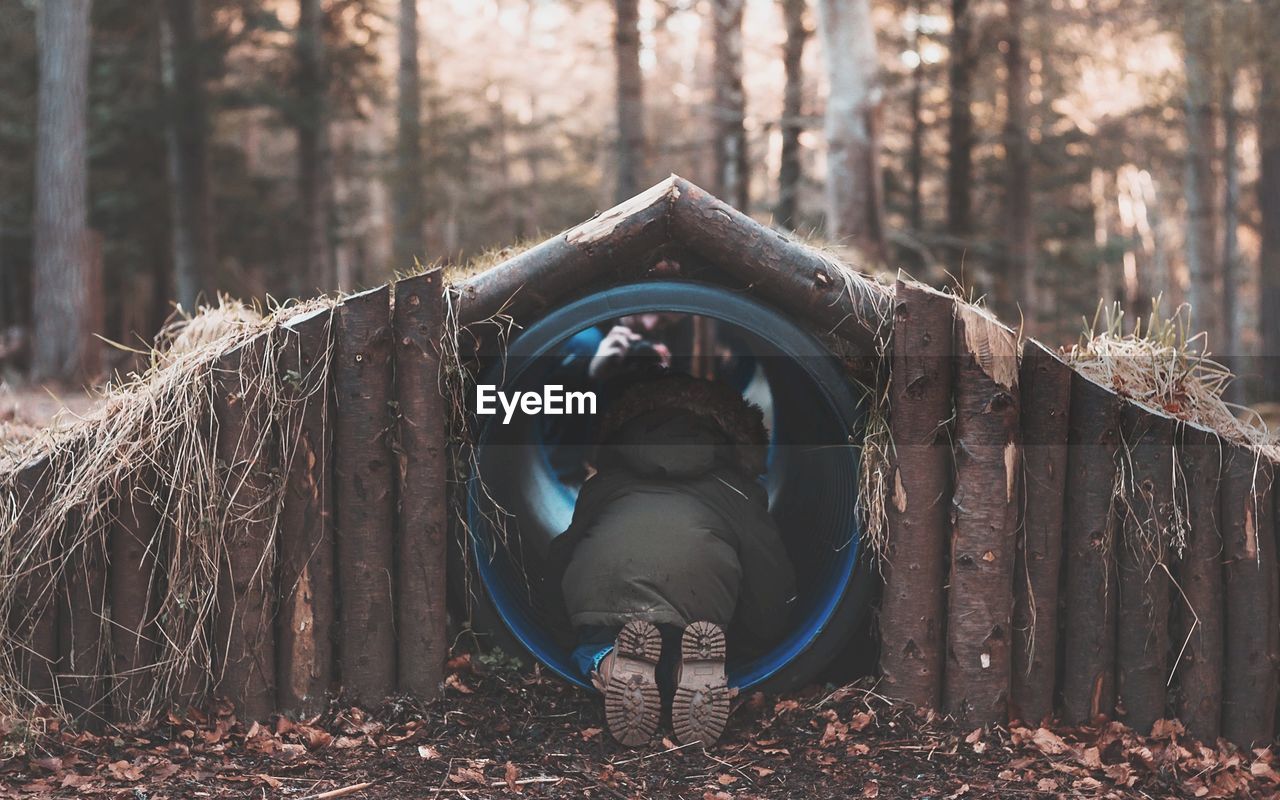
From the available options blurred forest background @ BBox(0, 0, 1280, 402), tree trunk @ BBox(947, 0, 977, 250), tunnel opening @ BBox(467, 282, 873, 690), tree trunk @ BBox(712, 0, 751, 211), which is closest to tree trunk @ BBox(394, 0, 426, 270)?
blurred forest background @ BBox(0, 0, 1280, 402)

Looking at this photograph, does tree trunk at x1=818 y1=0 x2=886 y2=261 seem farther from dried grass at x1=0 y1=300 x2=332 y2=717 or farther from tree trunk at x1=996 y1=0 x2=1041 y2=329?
dried grass at x1=0 y1=300 x2=332 y2=717

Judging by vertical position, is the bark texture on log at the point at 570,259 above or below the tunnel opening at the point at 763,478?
above

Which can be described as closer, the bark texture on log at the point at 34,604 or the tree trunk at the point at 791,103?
the bark texture on log at the point at 34,604

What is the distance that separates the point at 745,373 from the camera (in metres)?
6.80

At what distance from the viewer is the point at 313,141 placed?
19.4 metres

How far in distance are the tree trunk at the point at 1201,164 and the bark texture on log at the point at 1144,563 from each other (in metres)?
9.74

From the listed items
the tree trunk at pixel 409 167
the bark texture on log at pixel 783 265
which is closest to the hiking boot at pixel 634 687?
the bark texture on log at pixel 783 265

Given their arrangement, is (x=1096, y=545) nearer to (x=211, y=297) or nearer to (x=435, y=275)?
(x=435, y=275)

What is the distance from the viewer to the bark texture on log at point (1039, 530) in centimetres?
403

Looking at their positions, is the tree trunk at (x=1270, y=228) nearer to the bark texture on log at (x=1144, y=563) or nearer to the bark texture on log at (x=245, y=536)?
the bark texture on log at (x=1144, y=563)

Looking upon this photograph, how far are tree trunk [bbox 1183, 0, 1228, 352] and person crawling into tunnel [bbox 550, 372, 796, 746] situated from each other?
9820 mm

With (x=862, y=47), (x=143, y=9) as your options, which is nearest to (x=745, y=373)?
(x=862, y=47)

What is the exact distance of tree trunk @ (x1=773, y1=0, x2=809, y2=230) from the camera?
1616 cm

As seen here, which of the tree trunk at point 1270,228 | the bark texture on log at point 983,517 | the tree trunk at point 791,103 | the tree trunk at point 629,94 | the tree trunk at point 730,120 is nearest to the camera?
the bark texture on log at point 983,517
